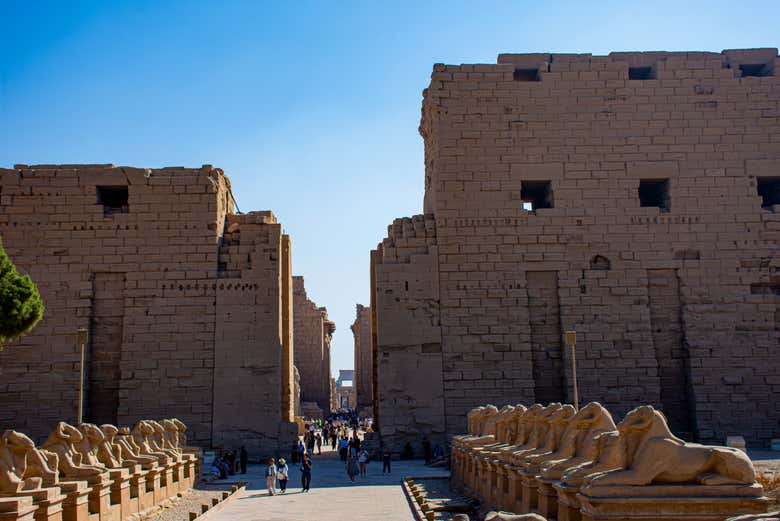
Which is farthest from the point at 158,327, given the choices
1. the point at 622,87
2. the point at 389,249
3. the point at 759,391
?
the point at 759,391

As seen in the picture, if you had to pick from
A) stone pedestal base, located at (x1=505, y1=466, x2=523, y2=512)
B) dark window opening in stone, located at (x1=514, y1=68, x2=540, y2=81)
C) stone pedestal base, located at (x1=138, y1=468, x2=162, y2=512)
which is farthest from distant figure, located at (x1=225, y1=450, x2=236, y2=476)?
dark window opening in stone, located at (x1=514, y1=68, x2=540, y2=81)

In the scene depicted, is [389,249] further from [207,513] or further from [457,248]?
[207,513]

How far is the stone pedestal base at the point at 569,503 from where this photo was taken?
739 centimetres

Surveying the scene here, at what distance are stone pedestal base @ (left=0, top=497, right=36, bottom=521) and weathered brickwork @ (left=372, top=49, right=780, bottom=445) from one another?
1175 cm

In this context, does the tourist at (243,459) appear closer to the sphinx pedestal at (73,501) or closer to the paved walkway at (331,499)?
the paved walkway at (331,499)

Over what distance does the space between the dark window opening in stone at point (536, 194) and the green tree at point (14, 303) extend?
1102cm

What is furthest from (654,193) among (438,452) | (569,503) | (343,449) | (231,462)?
(569,503)

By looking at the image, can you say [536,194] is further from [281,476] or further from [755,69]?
[281,476]

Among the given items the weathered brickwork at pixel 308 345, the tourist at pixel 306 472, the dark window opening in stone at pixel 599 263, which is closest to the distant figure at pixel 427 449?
the tourist at pixel 306 472

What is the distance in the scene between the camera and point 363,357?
1494 inches

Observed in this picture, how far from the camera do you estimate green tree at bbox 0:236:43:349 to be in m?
14.8

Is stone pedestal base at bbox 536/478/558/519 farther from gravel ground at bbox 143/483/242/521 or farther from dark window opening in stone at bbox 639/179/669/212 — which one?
dark window opening in stone at bbox 639/179/669/212

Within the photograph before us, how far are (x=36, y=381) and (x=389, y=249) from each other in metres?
8.29

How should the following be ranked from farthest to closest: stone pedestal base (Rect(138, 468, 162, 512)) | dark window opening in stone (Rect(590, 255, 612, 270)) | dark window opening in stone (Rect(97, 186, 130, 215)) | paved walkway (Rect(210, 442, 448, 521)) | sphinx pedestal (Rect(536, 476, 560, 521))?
dark window opening in stone (Rect(97, 186, 130, 215)), dark window opening in stone (Rect(590, 255, 612, 270)), stone pedestal base (Rect(138, 468, 162, 512)), paved walkway (Rect(210, 442, 448, 521)), sphinx pedestal (Rect(536, 476, 560, 521))
